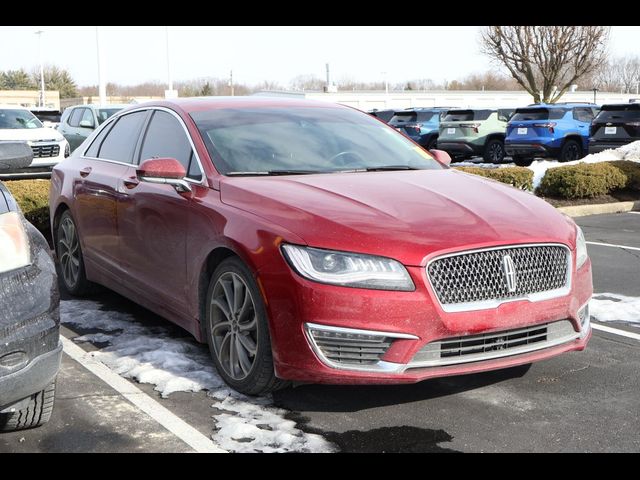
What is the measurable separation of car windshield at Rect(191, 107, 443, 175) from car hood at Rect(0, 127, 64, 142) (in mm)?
12539

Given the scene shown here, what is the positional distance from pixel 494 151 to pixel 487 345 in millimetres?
19433

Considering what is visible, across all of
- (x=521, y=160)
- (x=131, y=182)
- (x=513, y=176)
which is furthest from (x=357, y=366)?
(x=521, y=160)

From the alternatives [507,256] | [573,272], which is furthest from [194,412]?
[573,272]

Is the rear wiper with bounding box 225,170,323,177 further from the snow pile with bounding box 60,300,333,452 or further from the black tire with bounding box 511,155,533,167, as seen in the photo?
the black tire with bounding box 511,155,533,167

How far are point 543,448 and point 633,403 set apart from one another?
32.7 inches

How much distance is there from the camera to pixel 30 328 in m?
3.32

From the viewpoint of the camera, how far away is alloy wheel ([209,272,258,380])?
4.17 metres

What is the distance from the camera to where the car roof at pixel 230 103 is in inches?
212

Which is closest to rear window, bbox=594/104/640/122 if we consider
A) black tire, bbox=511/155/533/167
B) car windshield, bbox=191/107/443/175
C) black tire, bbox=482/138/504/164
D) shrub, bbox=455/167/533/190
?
black tire, bbox=511/155/533/167

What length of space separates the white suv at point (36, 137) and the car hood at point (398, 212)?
12751mm

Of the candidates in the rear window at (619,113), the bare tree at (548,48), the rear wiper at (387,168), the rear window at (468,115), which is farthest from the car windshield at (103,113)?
the bare tree at (548,48)

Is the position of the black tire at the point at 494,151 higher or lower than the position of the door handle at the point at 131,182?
lower

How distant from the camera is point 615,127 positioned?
716 inches

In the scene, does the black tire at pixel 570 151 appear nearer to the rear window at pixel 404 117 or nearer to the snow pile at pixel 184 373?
the rear window at pixel 404 117
